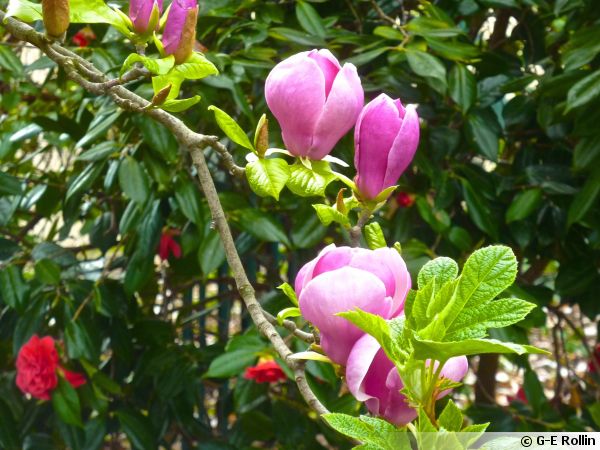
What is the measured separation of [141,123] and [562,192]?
2.19 feet

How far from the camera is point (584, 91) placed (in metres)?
1.18

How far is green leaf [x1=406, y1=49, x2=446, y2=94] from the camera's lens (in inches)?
47.9

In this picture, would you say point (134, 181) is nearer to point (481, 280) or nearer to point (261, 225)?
point (261, 225)

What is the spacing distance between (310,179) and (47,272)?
36.9 inches

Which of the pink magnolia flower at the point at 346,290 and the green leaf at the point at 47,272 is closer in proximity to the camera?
the pink magnolia flower at the point at 346,290

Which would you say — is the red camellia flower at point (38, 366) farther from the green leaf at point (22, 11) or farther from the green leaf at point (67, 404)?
the green leaf at point (22, 11)

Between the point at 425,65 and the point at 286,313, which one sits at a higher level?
the point at 286,313

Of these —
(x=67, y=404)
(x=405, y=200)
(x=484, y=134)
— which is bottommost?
(x=67, y=404)

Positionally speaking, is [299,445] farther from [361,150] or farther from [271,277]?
[361,150]

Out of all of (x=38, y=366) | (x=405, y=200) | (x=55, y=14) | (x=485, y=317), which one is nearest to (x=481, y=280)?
(x=485, y=317)

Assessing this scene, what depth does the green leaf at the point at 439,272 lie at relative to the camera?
0.46m

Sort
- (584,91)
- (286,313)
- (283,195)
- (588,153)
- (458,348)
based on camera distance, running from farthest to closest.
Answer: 1. (283,195)
2. (588,153)
3. (584,91)
4. (286,313)
5. (458,348)

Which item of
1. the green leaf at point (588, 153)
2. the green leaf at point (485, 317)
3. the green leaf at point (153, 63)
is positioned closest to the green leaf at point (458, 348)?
the green leaf at point (485, 317)

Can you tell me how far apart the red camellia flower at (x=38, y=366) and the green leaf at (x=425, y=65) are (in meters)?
0.75
